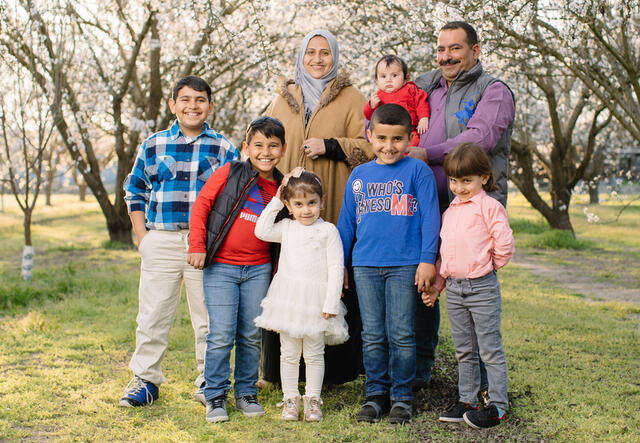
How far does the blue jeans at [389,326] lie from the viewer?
10.6 feet

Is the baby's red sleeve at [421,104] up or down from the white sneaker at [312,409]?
up

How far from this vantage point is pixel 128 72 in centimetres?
1069

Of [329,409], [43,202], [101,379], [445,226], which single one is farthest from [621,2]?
[43,202]

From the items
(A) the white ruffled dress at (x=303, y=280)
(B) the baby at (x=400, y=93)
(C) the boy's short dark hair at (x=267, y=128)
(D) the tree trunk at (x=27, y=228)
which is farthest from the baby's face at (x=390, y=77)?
(D) the tree trunk at (x=27, y=228)

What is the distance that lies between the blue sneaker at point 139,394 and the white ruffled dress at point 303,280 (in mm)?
901

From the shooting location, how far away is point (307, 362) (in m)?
3.41

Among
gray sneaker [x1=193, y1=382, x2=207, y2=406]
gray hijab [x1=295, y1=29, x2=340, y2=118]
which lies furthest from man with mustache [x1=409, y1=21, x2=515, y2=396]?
gray sneaker [x1=193, y1=382, x2=207, y2=406]

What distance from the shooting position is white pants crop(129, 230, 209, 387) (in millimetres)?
3582

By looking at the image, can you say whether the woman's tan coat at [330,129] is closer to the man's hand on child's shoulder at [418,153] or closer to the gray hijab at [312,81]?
the gray hijab at [312,81]

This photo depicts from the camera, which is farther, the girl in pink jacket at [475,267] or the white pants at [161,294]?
the white pants at [161,294]

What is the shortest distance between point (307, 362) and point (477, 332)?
93 cm

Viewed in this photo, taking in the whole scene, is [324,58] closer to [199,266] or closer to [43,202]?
[199,266]

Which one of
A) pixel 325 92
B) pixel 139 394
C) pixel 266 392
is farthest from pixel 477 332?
pixel 139 394

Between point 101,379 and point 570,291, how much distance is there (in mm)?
5565
